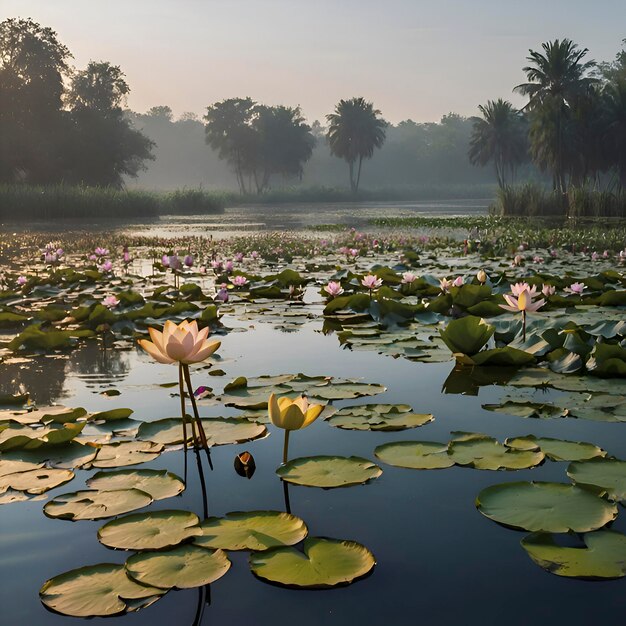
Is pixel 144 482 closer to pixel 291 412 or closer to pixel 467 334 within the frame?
pixel 291 412

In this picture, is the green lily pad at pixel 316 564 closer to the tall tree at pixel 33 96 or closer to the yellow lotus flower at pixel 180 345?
the yellow lotus flower at pixel 180 345

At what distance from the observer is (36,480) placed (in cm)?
183

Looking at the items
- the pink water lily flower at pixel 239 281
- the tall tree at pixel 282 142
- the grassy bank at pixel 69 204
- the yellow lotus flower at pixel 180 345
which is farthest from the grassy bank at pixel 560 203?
the tall tree at pixel 282 142

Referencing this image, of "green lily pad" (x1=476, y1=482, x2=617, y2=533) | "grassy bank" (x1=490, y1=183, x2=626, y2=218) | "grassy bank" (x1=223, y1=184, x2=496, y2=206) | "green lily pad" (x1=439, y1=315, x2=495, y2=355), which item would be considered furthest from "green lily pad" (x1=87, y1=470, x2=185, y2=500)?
"grassy bank" (x1=223, y1=184, x2=496, y2=206)

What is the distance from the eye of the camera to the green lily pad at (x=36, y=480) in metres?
1.78

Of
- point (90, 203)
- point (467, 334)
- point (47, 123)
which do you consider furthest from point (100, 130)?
point (467, 334)

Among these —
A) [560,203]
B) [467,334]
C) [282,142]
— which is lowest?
[467,334]

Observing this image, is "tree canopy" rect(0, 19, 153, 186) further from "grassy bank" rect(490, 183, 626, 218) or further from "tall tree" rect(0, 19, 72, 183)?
"grassy bank" rect(490, 183, 626, 218)

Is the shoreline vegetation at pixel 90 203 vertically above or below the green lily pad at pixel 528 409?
above

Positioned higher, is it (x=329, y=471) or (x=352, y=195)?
(x=352, y=195)

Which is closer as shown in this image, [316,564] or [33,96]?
[316,564]

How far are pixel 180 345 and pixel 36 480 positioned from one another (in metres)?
0.54

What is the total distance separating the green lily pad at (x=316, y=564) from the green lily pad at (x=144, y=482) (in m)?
0.42

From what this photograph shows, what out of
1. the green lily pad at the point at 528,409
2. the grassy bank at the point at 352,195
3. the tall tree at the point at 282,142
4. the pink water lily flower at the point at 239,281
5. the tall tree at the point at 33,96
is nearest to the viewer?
the green lily pad at the point at 528,409
